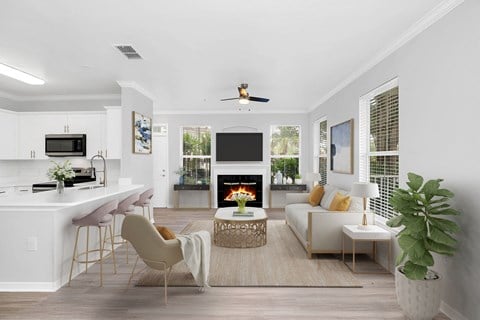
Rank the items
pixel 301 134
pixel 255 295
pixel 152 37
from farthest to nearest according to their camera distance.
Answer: pixel 301 134, pixel 152 37, pixel 255 295

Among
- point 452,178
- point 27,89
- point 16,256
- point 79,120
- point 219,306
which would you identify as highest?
point 27,89

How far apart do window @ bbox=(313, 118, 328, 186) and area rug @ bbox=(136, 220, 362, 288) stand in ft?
9.25

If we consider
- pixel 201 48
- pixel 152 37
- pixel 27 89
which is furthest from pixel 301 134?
pixel 27 89

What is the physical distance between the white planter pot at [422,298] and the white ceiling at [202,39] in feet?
7.91

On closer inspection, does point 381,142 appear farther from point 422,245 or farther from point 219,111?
point 219,111

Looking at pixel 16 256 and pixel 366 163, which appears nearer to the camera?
pixel 16 256

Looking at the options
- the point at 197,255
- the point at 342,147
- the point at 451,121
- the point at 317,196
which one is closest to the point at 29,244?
the point at 197,255

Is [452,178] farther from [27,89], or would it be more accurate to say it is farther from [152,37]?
[27,89]

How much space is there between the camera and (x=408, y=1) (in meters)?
2.71

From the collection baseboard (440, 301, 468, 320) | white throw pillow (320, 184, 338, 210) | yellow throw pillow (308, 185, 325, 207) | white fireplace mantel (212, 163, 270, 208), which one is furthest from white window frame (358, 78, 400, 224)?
white fireplace mantel (212, 163, 270, 208)

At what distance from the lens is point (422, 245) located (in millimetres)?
2572

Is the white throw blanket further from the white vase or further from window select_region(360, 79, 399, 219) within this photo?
window select_region(360, 79, 399, 219)

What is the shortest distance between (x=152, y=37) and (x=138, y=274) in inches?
110

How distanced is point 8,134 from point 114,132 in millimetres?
2225
